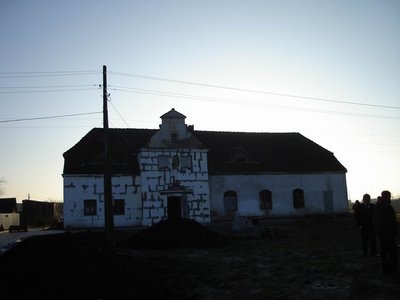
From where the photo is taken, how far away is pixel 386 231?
9992 millimetres

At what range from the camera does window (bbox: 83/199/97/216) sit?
31875 millimetres

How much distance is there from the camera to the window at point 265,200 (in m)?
35.2

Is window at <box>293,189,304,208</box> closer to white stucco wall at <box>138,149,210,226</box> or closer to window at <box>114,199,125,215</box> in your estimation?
white stucco wall at <box>138,149,210,226</box>

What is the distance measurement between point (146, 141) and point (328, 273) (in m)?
24.6

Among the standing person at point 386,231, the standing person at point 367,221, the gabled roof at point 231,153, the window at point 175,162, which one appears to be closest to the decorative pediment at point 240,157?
the gabled roof at point 231,153

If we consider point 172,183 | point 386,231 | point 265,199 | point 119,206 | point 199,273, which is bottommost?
point 199,273

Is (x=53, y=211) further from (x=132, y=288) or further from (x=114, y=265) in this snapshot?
(x=132, y=288)

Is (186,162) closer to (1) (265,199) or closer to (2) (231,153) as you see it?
(2) (231,153)

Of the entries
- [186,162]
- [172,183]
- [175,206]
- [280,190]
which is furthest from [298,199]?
[172,183]

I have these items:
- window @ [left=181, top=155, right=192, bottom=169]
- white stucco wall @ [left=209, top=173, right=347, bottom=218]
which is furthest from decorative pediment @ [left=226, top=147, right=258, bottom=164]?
window @ [left=181, top=155, right=192, bottom=169]

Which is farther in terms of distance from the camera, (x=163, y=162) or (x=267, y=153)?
(x=267, y=153)

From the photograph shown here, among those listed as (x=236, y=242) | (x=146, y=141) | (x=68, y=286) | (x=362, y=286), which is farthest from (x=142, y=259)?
(x=146, y=141)

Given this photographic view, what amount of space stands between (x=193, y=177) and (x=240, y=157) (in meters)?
4.52

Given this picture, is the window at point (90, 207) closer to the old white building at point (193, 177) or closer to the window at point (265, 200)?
the old white building at point (193, 177)
